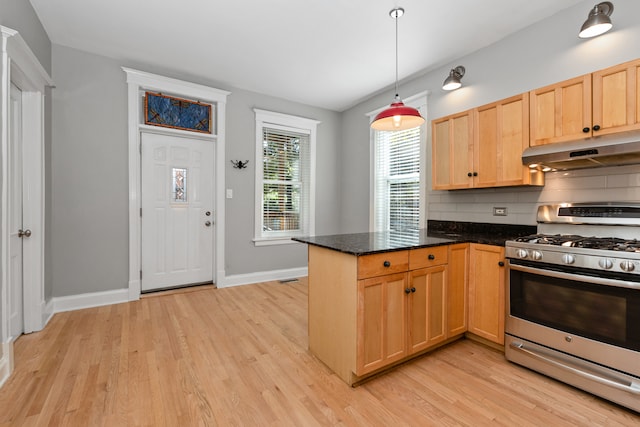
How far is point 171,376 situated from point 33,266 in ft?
6.28

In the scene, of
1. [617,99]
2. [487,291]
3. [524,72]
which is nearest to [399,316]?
[487,291]

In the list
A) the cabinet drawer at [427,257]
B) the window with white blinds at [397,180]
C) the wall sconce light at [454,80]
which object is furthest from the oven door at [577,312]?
the wall sconce light at [454,80]

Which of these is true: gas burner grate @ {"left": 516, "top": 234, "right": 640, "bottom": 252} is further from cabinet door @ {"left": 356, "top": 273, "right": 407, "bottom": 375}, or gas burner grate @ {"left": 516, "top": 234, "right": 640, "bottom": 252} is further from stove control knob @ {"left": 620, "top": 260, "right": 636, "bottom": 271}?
cabinet door @ {"left": 356, "top": 273, "right": 407, "bottom": 375}

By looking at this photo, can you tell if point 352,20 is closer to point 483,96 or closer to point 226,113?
point 483,96

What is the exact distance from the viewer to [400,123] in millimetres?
2475

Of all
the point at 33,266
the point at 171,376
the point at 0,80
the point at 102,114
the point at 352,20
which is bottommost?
the point at 171,376

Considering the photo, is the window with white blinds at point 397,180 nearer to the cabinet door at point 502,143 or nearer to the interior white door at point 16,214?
the cabinet door at point 502,143

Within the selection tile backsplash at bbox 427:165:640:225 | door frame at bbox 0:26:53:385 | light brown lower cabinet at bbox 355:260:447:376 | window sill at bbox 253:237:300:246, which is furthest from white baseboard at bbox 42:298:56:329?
tile backsplash at bbox 427:165:640:225

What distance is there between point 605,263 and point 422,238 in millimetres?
1130

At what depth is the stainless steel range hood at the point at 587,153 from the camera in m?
1.85

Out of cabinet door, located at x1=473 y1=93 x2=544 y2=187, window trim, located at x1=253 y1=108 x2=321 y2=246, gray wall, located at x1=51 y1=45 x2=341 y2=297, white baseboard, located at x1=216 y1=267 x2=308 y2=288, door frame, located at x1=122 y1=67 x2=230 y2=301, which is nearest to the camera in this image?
cabinet door, located at x1=473 y1=93 x2=544 y2=187

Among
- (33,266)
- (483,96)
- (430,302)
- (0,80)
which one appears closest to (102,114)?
(0,80)

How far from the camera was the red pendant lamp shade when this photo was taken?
216 centimetres

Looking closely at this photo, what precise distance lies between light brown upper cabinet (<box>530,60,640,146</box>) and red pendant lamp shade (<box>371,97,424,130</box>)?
3.23 ft
